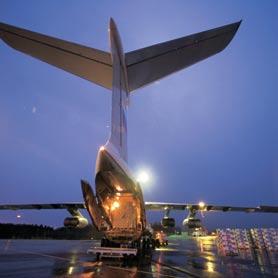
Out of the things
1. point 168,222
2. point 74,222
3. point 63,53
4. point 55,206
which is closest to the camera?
point 63,53

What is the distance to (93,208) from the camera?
49.4ft

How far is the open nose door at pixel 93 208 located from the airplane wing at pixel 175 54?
5.63m

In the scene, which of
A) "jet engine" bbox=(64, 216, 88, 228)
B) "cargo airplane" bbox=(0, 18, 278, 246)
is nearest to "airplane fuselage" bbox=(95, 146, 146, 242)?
"cargo airplane" bbox=(0, 18, 278, 246)

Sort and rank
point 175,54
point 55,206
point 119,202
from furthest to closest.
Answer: point 55,206, point 119,202, point 175,54

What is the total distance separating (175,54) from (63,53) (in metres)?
4.52

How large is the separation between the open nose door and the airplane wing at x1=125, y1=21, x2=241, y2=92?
18.5 ft

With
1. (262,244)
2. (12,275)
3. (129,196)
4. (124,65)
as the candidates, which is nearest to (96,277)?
(12,275)

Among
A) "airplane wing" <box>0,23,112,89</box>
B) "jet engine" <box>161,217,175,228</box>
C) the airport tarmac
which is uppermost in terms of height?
"airplane wing" <box>0,23,112,89</box>

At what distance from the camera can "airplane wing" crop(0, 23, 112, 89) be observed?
11.6 meters

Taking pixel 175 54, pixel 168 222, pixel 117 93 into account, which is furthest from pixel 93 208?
pixel 168 222

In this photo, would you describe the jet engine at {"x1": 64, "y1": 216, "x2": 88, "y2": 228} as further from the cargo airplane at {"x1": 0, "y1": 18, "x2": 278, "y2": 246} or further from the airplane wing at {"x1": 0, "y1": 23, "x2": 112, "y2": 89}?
the airplane wing at {"x1": 0, "y1": 23, "x2": 112, "y2": 89}

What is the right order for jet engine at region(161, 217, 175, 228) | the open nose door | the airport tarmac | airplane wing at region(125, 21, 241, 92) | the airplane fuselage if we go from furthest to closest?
jet engine at region(161, 217, 175, 228), the open nose door, the airplane fuselage, airplane wing at region(125, 21, 241, 92), the airport tarmac

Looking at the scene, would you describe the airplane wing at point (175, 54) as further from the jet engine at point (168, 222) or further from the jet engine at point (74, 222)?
the jet engine at point (168, 222)

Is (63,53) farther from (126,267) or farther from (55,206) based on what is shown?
(55,206)
